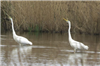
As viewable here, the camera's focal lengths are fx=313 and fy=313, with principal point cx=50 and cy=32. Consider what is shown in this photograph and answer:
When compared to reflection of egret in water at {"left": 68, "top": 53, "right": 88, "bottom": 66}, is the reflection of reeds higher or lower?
lower

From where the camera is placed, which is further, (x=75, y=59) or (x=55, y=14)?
(x=55, y=14)

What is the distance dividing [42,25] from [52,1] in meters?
1.61

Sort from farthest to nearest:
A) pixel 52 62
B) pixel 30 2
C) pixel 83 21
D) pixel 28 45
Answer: pixel 30 2 < pixel 83 21 < pixel 28 45 < pixel 52 62

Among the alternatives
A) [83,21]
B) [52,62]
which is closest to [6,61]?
[52,62]

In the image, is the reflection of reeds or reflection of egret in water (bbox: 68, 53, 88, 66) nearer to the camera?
reflection of egret in water (bbox: 68, 53, 88, 66)

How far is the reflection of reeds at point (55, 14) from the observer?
1716cm

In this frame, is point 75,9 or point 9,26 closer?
point 75,9

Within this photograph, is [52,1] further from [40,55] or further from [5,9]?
[40,55]

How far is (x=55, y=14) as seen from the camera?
18234 mm

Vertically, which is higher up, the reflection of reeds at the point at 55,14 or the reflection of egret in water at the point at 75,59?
the reflection of egret in water at the point at 75,59

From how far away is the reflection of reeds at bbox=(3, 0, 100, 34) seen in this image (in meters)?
17.2

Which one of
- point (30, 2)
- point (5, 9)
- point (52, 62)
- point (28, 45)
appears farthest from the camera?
point (5, 9)

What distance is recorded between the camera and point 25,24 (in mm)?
18906

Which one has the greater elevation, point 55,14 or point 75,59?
point 75,59
